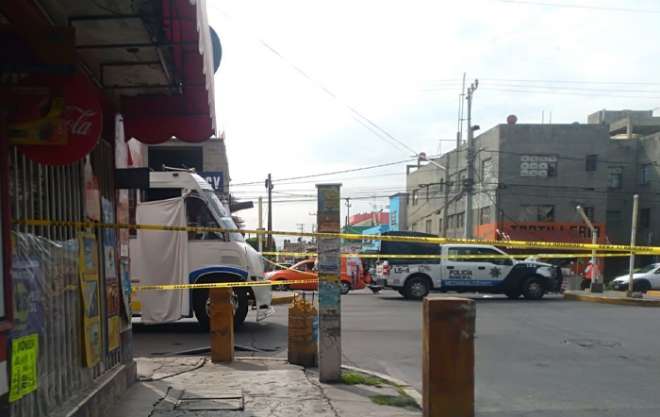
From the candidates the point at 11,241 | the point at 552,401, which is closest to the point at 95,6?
the point at 11,241

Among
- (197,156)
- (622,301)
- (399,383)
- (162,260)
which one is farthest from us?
(197,156)

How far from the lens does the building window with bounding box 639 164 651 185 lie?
36.0m

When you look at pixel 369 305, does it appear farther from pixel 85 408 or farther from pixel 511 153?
pixel 511 153

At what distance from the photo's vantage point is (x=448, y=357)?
483 cm

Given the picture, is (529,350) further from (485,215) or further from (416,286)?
(485,215)

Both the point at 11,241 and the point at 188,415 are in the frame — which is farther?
the point at 188,415

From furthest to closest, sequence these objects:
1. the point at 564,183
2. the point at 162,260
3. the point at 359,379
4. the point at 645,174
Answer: the point at 645,174
the point at 564,183
the point at 162,260
the point at 359,379

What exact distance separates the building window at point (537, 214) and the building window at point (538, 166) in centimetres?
203

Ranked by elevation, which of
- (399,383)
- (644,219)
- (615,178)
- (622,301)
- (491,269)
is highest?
(615,178)

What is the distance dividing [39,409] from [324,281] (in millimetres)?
3259

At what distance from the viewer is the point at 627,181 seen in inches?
1428

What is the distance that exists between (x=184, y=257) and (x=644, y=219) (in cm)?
3564

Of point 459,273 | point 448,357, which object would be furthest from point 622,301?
point 448,357

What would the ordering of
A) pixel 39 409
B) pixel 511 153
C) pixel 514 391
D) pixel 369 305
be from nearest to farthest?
pixel 39 409 → pixel 514 391 → pixel 369 305 → pixel 511 153
